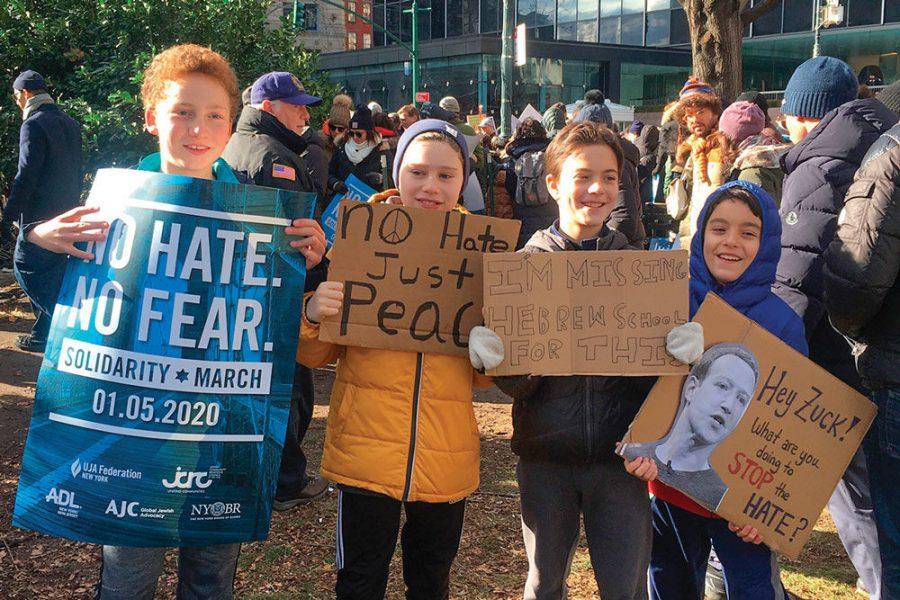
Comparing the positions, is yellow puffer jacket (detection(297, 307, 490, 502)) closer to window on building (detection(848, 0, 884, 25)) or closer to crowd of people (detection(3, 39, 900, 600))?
crowd of people (detection(3, 39, 900, 600))

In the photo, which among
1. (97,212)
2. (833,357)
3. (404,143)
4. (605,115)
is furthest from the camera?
(605,115)

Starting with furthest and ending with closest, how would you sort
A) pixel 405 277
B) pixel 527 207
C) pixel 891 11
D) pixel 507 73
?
pixel 891 11 → pixel 507 73 → pixel 527 207 → pixel 405 277

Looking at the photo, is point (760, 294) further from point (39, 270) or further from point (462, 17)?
point (462, 17)

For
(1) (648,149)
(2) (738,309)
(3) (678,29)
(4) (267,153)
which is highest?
(3) (678,29)

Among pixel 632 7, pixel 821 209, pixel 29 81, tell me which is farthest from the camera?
pixel 632 7

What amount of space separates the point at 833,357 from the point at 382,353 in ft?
6.47

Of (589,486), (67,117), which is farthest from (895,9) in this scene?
(589,486)

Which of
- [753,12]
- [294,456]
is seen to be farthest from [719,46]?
[294,456]

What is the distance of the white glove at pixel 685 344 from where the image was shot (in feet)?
8.37

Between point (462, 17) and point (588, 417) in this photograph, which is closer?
point (588, 417)

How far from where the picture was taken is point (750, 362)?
270 centimetres

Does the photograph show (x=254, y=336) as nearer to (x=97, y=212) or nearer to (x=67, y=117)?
(x=97, y=212)

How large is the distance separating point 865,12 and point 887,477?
115 feet

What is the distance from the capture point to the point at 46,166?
6703 millimetres
